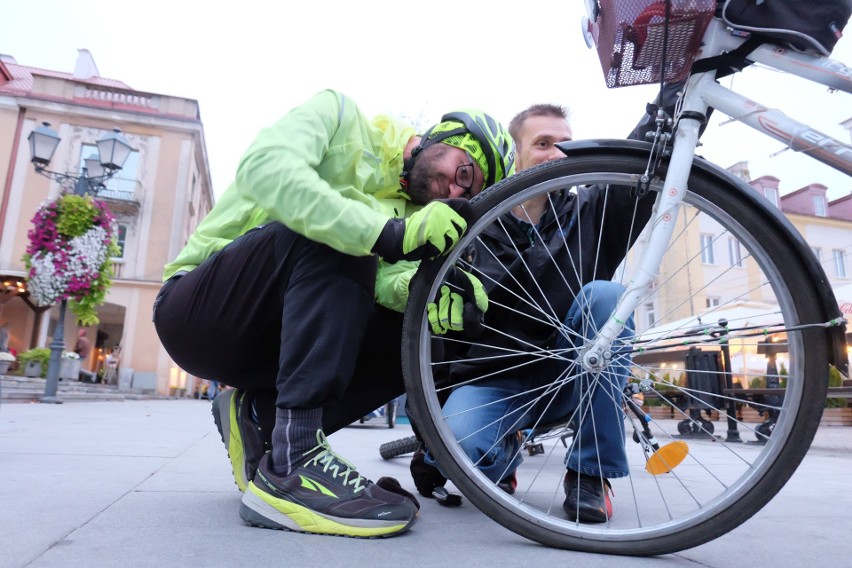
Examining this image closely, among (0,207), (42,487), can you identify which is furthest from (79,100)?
(42,487)

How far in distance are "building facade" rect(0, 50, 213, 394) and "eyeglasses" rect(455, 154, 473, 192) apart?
1784cm

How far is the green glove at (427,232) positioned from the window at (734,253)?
510mm

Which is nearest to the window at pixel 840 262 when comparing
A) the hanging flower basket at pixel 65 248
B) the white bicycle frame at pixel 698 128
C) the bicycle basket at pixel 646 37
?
the white bicycle frame at pixel 698 128

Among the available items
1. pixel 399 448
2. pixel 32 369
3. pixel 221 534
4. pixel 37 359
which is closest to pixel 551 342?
pixel 221 534

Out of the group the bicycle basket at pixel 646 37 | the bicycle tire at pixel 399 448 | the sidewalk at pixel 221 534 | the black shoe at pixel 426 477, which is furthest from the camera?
the bicycle tire at pixel 399 448

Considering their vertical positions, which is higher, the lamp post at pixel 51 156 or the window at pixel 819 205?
the window at pixel 819 205

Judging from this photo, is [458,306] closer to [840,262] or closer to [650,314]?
[650,314]

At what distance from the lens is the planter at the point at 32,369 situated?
439 inches

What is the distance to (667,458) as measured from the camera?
1.34 m

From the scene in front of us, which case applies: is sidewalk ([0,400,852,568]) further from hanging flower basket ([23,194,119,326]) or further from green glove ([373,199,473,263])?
hanging flower basket ([23,194,119,326])

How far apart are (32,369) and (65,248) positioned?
4.07 metres

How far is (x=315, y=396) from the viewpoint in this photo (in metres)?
1.27

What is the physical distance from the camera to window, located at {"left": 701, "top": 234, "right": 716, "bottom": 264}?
1.30 m

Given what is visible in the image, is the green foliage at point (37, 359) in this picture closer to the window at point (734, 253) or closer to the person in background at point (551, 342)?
the person in background at point (551, 342)
